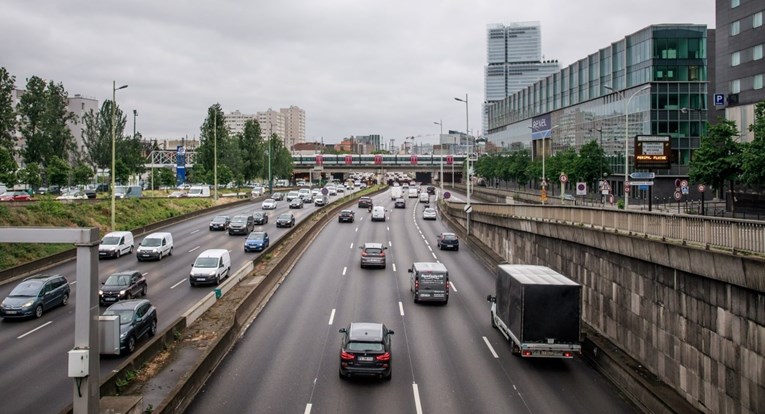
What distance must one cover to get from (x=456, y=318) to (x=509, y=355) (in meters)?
5.69

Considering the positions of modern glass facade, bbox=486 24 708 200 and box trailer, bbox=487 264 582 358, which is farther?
modern glass facade, bbox=486 24 708 200

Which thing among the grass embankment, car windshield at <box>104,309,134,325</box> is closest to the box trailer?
car windshield at <box>104,309,134,325</box>

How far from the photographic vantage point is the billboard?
32094mm

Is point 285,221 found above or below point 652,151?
below

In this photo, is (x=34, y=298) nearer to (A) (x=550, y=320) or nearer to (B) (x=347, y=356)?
(B) (x=347, y=356)

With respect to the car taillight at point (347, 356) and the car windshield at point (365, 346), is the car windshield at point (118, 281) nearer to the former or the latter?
the car taillight at point (347, 356)

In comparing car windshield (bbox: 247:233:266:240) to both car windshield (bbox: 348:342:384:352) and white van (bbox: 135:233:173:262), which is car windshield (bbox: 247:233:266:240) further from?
car windshield (bbox: 348:342:384:352)

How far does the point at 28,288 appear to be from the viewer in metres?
27.0

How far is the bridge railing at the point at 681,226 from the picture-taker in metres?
14.8

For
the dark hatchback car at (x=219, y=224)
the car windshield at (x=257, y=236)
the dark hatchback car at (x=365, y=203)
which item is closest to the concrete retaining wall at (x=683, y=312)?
the car windshield at (x=257, y=236)

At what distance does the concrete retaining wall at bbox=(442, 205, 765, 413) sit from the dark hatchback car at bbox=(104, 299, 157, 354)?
1796 cm

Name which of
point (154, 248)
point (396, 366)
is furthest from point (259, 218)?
point (396, 366)

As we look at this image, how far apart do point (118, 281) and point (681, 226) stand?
24833mm

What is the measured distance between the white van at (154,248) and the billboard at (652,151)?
103 ft
